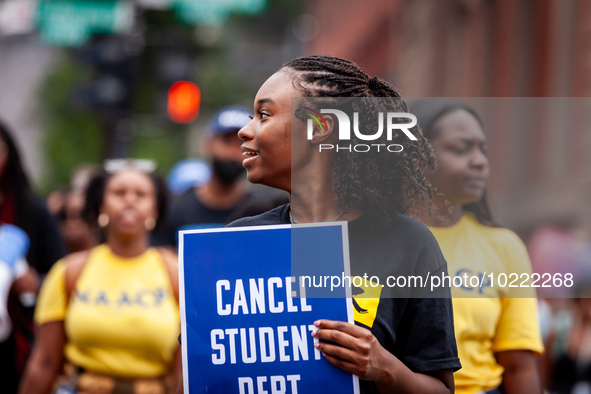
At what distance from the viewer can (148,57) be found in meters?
31.7

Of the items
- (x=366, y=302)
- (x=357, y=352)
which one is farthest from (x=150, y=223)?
(x=357, y=352)

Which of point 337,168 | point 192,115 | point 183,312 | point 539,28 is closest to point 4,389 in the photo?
point 183,312

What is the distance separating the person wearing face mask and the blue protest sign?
346cm

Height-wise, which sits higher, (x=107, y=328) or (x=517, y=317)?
(x=107, y=328)

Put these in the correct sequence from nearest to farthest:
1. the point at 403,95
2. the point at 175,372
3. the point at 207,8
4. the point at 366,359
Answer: the point at 366,359, the point at 175,372, the point at 403,95, the point at 207,8

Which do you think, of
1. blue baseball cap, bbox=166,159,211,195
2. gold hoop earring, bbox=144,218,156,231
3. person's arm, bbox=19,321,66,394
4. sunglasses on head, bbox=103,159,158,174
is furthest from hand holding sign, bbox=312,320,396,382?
blue baseball cap, bbox=166,159,211,195

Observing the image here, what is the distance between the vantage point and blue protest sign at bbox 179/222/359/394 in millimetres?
2131

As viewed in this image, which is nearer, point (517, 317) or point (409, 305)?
point (409, 305)

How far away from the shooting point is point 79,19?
11.4m

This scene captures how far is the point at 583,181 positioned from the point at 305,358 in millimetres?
10840

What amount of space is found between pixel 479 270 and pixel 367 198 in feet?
2.73

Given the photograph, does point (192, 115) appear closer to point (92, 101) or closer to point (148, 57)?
point (92, 101)

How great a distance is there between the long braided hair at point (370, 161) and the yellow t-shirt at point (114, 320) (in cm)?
227

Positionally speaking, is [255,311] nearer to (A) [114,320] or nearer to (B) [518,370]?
(B) [518,370]
